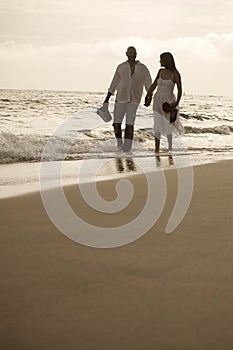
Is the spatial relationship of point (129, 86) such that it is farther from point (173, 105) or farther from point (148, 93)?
point (173, 105)

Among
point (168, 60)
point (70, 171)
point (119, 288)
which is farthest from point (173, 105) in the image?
point (119, 288)

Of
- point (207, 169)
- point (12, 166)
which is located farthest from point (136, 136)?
point (207, 169)

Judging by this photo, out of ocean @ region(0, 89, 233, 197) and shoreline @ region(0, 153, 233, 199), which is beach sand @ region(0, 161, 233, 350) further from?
ocean @ region(0, 89, 233, 197)

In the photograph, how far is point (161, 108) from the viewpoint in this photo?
9.53 m

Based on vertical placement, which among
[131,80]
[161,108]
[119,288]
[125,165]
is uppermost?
[131,80]

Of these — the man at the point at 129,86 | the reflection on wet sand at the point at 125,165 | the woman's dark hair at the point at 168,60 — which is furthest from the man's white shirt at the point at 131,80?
the reflection on wet sand at the point at 125,165

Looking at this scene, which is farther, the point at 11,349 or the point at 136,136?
the point at 136,136

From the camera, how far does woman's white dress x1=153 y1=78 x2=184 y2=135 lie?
30.3 feet

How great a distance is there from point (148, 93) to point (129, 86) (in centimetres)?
60

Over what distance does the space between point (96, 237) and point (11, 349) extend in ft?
4.36

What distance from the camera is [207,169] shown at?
6.20m

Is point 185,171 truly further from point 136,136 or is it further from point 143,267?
point 136,136

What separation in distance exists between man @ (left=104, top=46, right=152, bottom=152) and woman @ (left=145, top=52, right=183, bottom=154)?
14.3 inches

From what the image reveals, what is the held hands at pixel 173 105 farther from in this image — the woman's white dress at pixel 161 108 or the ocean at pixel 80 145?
the ocean at pixel 80 145
